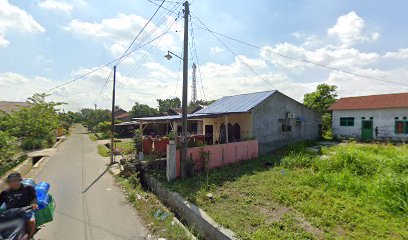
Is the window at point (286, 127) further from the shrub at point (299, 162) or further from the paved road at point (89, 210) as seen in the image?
the paved road at point (89, 210)

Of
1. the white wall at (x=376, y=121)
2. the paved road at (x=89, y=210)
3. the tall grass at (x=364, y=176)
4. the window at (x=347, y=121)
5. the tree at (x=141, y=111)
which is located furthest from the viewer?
the tree at (x=141, y=111)

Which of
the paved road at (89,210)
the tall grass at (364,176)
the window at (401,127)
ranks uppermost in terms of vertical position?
the window at (401,127)

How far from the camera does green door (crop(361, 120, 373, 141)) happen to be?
1977 cm

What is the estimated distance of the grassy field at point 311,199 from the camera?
510 centimetres

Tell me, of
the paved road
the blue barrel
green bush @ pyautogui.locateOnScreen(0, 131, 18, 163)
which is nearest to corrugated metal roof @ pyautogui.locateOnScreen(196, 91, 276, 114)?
the paved road

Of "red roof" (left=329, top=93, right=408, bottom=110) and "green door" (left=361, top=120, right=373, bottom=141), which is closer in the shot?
"red roof" (left=329, top=93, right=408, bottom=110)

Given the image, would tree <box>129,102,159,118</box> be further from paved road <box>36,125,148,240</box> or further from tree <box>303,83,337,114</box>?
paved road <box>36,125,148,240</box>

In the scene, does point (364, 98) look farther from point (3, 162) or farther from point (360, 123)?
point (3, 162)

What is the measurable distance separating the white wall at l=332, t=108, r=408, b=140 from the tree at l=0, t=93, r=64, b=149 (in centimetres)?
2669

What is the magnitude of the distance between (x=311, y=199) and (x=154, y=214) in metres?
4.59

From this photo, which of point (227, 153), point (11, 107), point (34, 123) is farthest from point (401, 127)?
point (11, 107)

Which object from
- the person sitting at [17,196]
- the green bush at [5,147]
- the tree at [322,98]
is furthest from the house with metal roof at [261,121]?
the tree at [322,98]

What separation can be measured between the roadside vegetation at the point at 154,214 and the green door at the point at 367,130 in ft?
64.1

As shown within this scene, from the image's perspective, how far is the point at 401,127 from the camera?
59.2 feet
